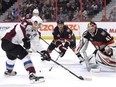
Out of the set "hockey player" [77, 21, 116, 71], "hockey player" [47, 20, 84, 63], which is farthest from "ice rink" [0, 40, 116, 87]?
"hockey player" [47, 20, 84, 63]

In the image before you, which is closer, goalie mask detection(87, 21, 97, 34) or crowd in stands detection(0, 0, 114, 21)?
goalie mask detection(87, 21, 97, 34)

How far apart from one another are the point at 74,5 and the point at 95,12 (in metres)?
0.66

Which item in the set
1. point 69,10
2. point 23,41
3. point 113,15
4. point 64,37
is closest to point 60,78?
point 23,41

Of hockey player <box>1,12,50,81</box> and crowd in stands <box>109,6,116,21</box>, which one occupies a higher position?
hockey player <box>1,12,50,81</box>

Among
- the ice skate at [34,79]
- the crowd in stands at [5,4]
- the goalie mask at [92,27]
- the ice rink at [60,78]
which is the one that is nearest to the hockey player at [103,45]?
the goalie mask at [92,27]

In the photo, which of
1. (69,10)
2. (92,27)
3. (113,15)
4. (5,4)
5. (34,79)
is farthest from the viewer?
(5,4)

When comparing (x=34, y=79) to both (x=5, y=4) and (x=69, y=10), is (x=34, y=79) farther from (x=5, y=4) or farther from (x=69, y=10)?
(x=5, y=4)

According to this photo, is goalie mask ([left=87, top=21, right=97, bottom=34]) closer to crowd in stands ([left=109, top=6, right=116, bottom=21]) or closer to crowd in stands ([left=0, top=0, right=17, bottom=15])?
crowd in stands ([left=109, top=6, right=116, bottom=21])

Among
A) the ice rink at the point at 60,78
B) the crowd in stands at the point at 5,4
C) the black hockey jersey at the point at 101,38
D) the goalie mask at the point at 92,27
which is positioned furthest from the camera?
the crowd in stands at the point at 5,4

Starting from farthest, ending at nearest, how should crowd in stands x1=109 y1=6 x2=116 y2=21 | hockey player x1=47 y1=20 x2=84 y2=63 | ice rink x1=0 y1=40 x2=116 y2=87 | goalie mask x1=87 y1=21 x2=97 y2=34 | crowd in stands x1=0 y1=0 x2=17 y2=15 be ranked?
crowd in stands x1=0 y1=0 x2=17 y2=15
crowd in stands x1=109 y1=6 x2=116 y2=21
hockey player x1=47 y1=20 x2=84 y2=63
goalie mask x1=87 y1=21 x2=97 y2=34
ice rink x1=0 y1=40 x2=116 y2=87

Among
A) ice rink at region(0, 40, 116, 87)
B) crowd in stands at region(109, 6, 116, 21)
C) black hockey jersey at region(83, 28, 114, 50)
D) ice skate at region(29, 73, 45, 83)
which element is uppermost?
black hockey jersey at region(83, 28, 114, 50)

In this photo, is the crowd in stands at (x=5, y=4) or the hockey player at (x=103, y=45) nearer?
the hockey player at (x=103, y=45)

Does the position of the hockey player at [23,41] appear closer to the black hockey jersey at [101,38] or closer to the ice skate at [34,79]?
the ice skate at [34,79]

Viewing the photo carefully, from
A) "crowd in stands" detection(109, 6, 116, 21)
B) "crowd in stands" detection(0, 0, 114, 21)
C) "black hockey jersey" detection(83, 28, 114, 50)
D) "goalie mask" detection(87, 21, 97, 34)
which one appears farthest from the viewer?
"crowd in stands" detection(0, 0, 114, 21)
